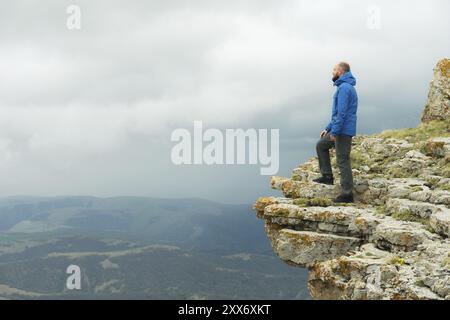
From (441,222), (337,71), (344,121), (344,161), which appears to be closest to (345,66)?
(337,71)

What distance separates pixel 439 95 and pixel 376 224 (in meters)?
16.7

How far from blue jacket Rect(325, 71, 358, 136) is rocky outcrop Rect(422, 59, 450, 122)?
12724 millimetres

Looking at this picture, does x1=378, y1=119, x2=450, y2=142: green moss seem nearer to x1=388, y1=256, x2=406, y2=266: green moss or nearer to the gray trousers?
the gray trousers

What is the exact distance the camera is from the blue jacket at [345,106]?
17.3 metres

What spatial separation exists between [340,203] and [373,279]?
20.3 ft

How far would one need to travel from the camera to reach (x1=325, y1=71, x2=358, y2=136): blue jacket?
17.3 meters

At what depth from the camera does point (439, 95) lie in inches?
1089

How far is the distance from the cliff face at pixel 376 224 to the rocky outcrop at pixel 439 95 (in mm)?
3528

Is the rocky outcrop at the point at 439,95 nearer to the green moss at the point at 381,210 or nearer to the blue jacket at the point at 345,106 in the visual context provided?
the blue jacket at the point at 345,106

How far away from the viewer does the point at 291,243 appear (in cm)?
1666

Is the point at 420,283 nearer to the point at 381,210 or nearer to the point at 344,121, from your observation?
the point at 381,210

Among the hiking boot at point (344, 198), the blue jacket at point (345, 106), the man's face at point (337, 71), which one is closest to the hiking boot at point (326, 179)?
the hiking boot at point (344, 198)
